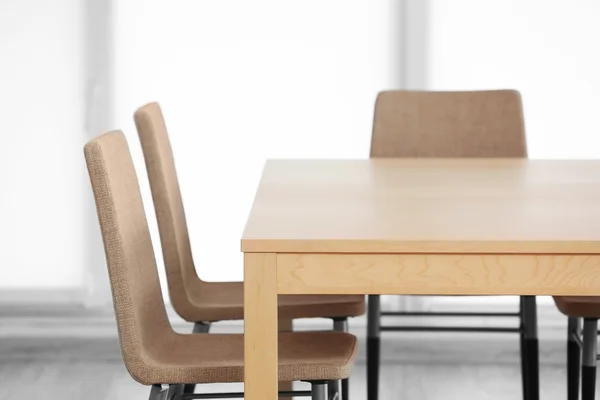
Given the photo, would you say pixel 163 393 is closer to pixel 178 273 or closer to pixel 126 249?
pixel 126 249

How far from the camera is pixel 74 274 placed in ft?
13.6

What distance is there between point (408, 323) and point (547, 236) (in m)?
2.46

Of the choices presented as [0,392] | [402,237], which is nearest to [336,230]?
[402,237]

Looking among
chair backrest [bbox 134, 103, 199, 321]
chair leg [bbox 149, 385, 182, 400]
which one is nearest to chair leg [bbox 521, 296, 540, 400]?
chair backrest [bbox 134, 103, 199, 321]

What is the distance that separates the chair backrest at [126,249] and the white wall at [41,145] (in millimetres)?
2093

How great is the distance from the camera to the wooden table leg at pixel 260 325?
1.70 metres

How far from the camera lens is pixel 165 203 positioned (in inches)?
96.4

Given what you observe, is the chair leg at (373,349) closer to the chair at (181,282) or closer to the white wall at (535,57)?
the chair at (181,282)

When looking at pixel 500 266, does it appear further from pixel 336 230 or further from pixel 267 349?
pixel 267 349

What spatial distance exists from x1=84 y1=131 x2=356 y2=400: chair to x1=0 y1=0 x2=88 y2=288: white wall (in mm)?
2083

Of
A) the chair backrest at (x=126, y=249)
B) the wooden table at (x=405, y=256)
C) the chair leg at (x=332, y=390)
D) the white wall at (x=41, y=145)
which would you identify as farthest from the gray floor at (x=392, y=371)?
the wooden table at (x=405, y=256)

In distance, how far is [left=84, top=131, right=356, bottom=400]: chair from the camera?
185 cm

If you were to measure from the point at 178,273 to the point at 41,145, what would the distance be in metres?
1.84

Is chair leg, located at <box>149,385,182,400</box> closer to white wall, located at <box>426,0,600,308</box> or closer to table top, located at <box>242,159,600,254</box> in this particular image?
table top, located at <box>242,159,600,254</box>
